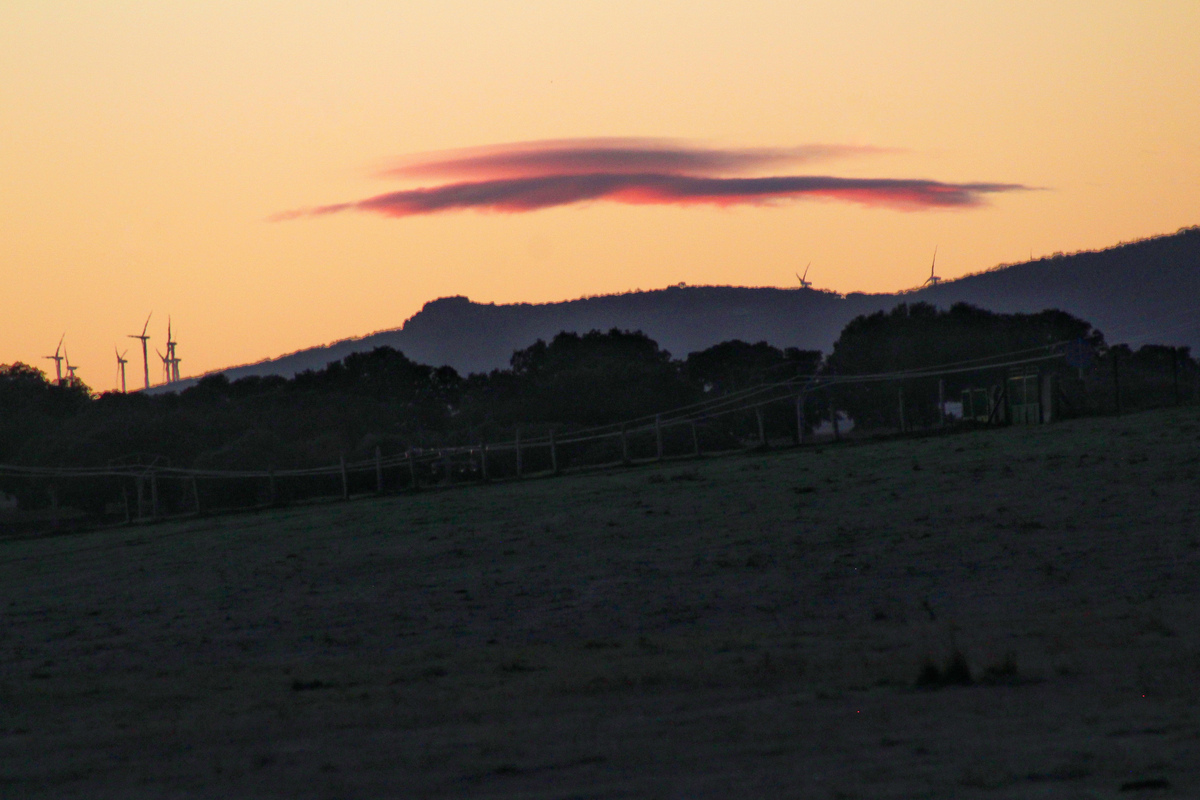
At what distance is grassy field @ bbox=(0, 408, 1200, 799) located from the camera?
25.4 feet

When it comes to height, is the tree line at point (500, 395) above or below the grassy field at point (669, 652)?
above

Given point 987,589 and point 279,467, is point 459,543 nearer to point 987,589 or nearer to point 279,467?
point 987,589

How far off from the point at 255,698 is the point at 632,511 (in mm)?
16202

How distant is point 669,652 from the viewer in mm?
12312

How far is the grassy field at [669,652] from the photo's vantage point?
775 cm

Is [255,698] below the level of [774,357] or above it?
below

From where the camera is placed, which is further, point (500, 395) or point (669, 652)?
point (500, 395)

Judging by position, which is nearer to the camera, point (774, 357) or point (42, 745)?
point (42, 745)

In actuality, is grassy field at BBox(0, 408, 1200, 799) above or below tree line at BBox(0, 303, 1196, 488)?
below

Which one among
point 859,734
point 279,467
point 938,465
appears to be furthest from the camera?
point 279,467

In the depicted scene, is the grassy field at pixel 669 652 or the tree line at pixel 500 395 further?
the tree line at pixel 500 395

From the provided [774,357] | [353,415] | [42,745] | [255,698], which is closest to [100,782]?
[42,745]

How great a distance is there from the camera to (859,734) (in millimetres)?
8211

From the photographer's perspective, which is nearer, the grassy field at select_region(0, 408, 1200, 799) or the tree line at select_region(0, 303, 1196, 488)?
the grassy field at select_region(0, 408, 1200, 799)
